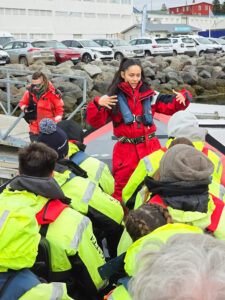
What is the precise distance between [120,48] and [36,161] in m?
24.7

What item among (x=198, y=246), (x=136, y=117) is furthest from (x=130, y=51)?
(x=198, y=246)

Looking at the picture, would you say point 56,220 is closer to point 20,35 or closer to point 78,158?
point 78,158

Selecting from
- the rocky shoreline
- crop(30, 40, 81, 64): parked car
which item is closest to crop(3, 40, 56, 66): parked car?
crop(30, 40, 81, 64): parked car

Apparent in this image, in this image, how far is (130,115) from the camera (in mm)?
3500

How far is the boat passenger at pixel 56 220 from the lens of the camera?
226 centimetres

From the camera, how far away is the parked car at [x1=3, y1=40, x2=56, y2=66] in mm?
20719

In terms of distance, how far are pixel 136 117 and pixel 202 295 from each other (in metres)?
2.68

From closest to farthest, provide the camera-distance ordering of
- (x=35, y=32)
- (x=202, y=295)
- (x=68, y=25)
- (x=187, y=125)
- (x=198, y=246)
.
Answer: (x=202, y=295)
(x=198, y=246)
(x=187, y=125)
(x=35, y=32)
(x=68, y=25)

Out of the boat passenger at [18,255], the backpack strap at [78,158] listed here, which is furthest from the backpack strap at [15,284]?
the backpack strap at [78,158]

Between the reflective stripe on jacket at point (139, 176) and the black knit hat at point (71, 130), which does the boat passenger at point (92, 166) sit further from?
the reflective stripe on jacket at point (139, 176)

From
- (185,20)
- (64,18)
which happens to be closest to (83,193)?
(64,18)

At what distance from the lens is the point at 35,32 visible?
4097 cm

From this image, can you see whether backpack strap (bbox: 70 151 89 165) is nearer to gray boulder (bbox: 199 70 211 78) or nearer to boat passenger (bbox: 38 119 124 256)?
boat passenger (bbox: 38 119 124 256)

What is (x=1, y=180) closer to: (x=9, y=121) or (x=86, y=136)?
(x=86, y=136)
